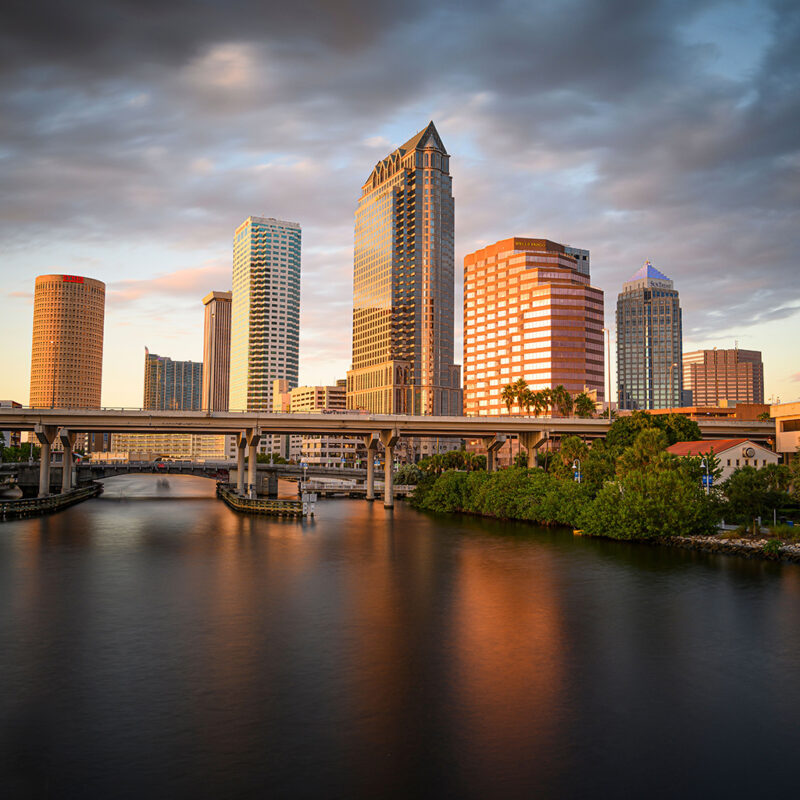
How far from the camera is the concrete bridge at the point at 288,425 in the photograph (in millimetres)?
128875

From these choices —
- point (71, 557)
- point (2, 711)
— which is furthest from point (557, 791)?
point (71, 557)

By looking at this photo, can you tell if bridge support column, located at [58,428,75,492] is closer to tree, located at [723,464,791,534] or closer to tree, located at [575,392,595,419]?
tree, located at [575,392,595,419]

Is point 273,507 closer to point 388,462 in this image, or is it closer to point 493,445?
point 388,462

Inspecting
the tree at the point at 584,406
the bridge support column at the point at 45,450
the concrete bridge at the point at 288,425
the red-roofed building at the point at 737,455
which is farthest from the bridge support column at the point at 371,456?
the tree at the point at 584,406

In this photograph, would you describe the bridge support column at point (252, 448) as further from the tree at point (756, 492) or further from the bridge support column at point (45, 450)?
the tree at point (756, 492)

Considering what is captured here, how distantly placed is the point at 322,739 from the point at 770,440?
157 m

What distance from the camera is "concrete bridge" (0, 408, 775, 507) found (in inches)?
5074

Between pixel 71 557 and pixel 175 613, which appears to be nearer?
pixel 175 613

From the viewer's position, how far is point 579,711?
30.1 metres

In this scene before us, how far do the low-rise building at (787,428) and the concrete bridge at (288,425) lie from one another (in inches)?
549

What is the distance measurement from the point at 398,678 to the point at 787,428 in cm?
12464

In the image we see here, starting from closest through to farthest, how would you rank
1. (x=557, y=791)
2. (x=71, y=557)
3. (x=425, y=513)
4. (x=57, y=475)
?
(x=557, y=791) → (x=71, y=557) → (x=425, y=513) → (x=57, y=475)

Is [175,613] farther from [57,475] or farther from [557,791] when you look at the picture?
[57,475]

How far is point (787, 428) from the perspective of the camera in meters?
135
